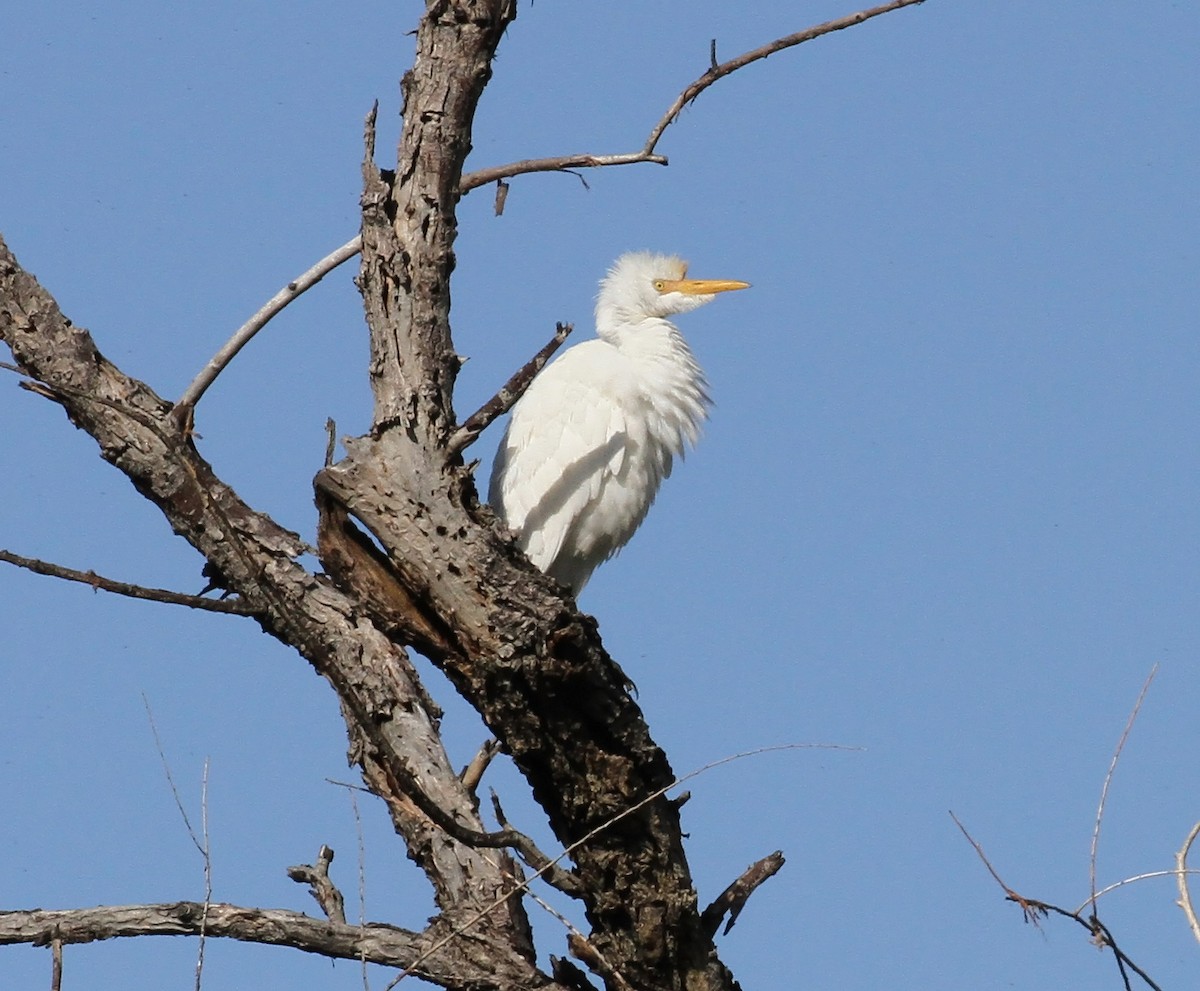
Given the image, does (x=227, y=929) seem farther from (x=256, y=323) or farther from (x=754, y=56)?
(x=754, y=56)

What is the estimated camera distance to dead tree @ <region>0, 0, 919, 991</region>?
390cm

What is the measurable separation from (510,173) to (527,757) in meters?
1.91

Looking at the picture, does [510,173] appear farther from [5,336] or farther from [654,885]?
[654,885]

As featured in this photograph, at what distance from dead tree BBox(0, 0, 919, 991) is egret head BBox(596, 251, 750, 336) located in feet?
11.4

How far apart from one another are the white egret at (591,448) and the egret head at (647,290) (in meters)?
0.67

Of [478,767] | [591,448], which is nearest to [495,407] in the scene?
[478,767]

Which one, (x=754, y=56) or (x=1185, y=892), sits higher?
(x=754, y=56)

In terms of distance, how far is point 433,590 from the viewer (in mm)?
3900

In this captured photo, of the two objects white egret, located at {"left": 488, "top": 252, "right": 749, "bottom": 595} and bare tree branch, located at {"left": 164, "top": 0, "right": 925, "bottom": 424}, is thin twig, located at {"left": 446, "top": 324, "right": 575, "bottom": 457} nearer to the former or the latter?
bare tree branch, located at {"left": 164, "top": 0, "right": 925, "bottom": 424}

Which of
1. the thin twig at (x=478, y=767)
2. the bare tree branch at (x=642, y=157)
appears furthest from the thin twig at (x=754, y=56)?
the thin twig at (x=478, y=767)

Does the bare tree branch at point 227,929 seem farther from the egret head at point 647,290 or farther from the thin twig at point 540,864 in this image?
the egret head at point 647,290

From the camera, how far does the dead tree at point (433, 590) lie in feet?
12.8

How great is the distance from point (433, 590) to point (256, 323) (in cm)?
108

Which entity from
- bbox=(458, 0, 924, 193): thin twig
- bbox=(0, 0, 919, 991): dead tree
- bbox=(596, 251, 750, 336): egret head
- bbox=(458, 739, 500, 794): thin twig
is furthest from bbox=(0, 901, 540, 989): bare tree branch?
bbox=(596, 251, 750, 336): egret head
